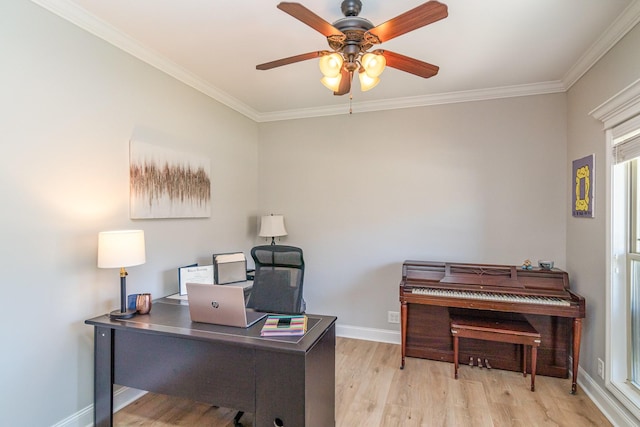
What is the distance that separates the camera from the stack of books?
1.73 meters

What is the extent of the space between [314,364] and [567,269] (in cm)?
271

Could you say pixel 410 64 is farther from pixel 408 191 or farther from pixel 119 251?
pixel 119 251

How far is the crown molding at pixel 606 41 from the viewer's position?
196cm

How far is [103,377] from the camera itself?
1994 mm

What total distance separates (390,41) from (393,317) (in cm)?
270

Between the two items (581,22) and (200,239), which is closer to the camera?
(581,22)

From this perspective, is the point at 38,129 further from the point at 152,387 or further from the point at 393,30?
the point at 393,30

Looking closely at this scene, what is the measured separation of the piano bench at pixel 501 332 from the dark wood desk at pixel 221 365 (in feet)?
4.51

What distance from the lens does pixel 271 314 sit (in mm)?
2074

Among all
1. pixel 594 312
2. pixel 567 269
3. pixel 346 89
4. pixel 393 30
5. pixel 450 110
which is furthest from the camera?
pixel 450 110

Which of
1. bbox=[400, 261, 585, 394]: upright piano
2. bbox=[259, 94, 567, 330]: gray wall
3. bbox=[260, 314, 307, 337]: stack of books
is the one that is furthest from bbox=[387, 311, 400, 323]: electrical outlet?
bbox=[260, 314, 307, 337]: stack of books

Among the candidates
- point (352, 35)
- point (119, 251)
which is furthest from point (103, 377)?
point (352, 35)

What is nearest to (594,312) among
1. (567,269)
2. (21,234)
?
(567,269)

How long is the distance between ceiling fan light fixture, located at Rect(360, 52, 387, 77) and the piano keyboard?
2.00 meters
